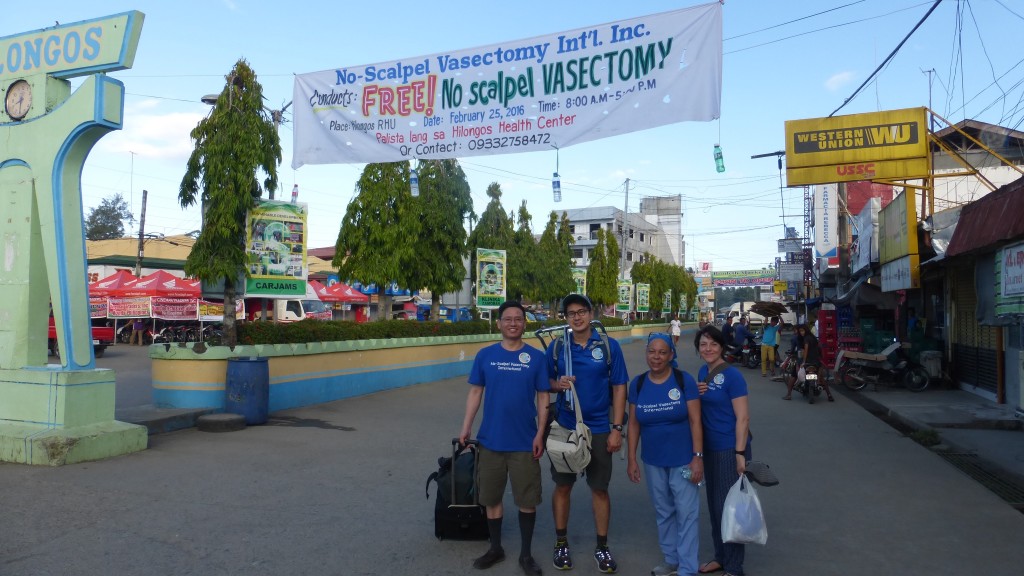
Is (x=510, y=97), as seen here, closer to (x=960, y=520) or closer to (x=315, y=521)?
(x=315, y=521)

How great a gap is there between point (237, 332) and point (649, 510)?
8.23 meters

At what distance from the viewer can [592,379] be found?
4938 mm

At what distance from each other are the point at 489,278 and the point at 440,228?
2072 mm

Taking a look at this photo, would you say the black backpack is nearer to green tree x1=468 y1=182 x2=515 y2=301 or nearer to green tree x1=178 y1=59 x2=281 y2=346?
green tree x1=178 y1=59 x2=281 y2=346

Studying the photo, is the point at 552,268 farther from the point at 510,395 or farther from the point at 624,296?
the point at 510,395

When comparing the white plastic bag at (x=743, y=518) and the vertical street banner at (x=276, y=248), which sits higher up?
the vertical street banner at (x=276, y=248)

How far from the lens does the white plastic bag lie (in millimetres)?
4449

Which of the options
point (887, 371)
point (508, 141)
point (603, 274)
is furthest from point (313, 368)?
point (603, 274)

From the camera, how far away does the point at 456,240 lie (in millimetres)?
22719

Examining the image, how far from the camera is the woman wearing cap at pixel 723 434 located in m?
4.71

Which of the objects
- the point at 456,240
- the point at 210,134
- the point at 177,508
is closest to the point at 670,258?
the point at 456,240

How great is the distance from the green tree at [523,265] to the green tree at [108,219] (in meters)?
54.0

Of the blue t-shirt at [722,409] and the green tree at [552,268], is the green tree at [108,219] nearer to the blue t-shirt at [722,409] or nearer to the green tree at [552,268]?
the green tree at [552,268]

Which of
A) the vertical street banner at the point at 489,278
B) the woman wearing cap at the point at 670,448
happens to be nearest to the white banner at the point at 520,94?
the woman wearing cap at the point at 670,448
